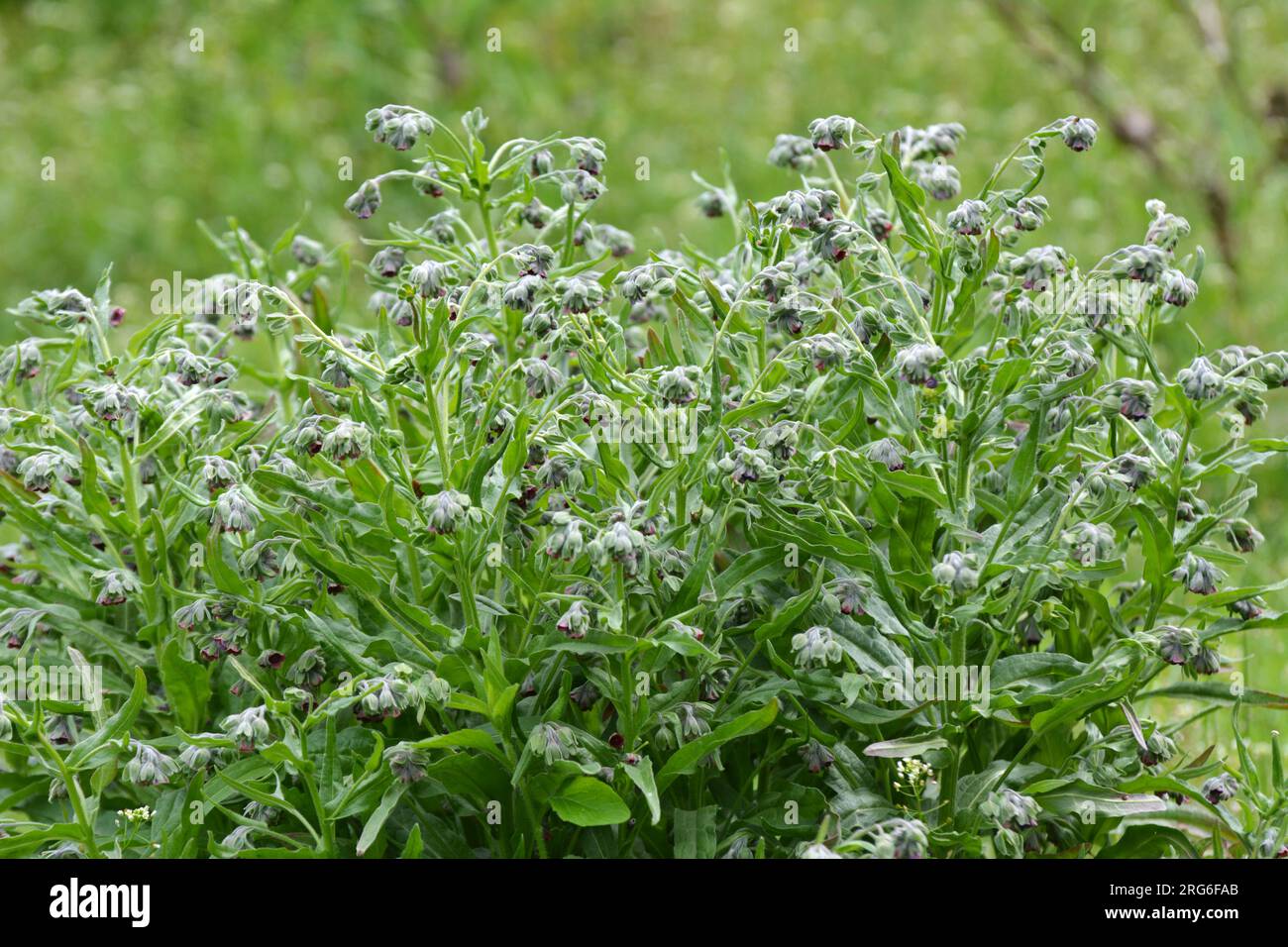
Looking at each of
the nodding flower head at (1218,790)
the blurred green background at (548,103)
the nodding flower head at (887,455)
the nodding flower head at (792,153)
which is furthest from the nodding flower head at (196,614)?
the blurred green background at (548,103)

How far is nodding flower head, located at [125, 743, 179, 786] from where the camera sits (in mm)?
2850

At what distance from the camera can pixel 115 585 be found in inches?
119

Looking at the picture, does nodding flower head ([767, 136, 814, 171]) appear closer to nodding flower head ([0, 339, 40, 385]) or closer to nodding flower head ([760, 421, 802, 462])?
nodding flower head ([760, 421, 802, 462])

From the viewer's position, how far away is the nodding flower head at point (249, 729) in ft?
8.95

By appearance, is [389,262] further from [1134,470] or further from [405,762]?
[1134,470]

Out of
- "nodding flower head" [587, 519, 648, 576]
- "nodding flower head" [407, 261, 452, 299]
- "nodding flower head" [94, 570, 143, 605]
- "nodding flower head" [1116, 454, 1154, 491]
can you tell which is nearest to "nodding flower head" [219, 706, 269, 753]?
"nodding flower head" [94, 570, 143, 605]

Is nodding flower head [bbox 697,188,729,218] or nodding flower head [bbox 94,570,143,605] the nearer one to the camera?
nodding flower head [bbox 94,570,143,605]

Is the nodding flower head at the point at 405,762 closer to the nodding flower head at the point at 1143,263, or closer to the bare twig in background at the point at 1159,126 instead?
the nodding flower head at the point at 1143,263

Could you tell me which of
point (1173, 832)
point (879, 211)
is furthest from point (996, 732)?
point (879, 211)

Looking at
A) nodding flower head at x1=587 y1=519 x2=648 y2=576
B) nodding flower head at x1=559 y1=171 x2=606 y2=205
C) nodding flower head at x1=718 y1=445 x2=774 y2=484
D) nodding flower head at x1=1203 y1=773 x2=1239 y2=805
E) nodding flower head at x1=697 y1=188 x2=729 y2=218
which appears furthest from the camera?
nodding flower head at x1=697 y1=188 x2=729 y2=218

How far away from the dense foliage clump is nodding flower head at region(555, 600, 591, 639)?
0.08 ft

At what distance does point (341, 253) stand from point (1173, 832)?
2319 mm
